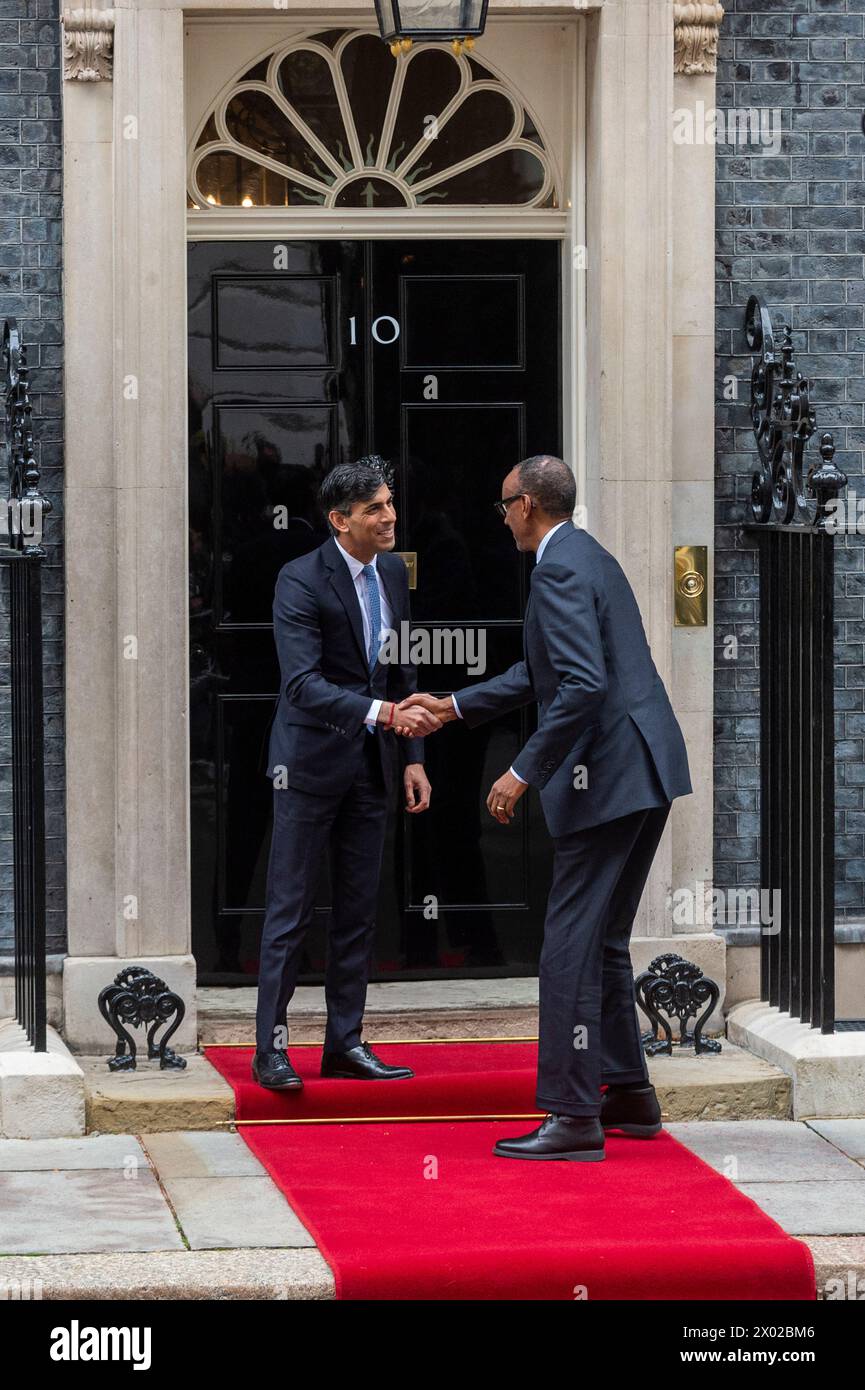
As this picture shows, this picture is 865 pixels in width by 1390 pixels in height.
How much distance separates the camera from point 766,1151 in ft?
22.7

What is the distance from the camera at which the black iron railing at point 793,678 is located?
24.2ft

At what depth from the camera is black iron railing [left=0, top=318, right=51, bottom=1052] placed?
7121 millimetres

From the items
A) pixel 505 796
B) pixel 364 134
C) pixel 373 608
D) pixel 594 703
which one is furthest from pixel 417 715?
pixel 364 134

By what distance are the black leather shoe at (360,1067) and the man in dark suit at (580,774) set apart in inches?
25.7

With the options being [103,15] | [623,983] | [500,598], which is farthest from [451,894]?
[103,15]

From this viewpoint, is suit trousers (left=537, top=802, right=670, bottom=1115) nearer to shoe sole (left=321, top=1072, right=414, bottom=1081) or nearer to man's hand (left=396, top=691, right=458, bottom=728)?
man's hand (left=396, top=691, right=458, bottom=728)

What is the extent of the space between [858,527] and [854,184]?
50.8 inches

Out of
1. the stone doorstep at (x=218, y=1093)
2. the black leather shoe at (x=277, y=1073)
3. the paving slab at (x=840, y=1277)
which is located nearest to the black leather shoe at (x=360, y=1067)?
the black leather shoe at (x=277, y=1073)

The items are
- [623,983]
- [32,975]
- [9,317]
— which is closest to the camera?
[623,983]

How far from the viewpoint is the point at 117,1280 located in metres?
5.50

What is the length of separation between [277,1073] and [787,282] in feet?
11.5

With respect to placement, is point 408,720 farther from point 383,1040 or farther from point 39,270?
point 39,270

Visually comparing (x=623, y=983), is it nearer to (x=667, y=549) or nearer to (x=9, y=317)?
(x=667, y=549)

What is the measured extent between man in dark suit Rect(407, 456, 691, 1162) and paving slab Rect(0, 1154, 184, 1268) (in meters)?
1.15
